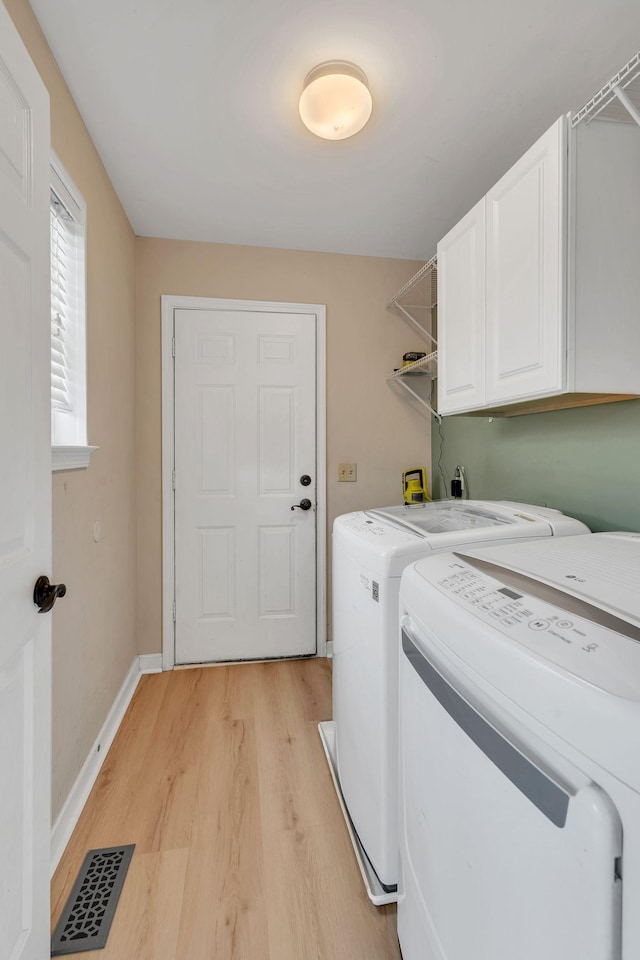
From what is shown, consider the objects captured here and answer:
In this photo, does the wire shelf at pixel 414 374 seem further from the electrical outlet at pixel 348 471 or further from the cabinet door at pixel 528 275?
the cabinet door at pixel 528 275

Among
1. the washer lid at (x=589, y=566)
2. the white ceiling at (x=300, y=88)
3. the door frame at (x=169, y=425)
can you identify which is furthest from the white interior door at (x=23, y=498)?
the door frame at (x=169, y=425)

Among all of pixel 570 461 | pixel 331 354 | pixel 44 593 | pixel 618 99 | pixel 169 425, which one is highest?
pixel 618 99

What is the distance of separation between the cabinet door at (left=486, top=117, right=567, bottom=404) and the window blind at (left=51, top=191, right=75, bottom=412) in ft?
4.75

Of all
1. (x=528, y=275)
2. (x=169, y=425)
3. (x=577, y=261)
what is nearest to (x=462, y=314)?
(x=528, y=275)

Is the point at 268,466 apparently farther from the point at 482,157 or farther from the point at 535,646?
the point at 535,646

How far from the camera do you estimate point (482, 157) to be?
5.83ft

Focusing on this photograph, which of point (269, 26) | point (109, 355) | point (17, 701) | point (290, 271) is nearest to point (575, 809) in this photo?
point (17, 701)

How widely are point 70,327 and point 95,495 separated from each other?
2.05 ft

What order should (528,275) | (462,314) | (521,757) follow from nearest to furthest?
(521,757)
(528,275)
(462,314)

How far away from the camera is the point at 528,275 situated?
4.30 ft

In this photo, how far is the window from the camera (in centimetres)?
152

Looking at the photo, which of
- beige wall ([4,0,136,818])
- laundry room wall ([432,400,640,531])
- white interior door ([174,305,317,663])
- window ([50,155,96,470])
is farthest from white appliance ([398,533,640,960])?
white interior door ([174,305,317,663])

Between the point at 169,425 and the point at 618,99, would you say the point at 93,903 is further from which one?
the point at 618,99

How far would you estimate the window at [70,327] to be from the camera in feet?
4.99
